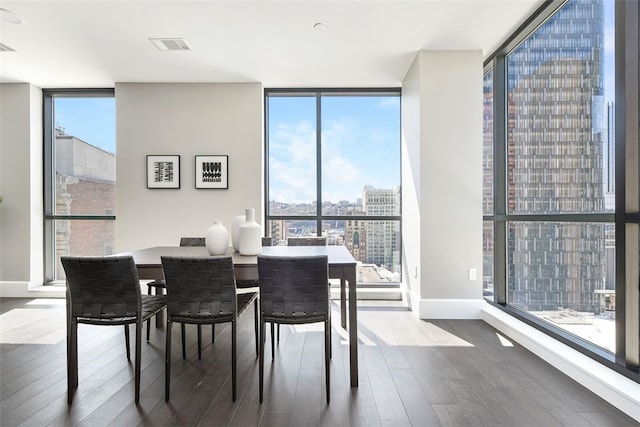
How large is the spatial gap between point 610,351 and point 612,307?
0.31 metres

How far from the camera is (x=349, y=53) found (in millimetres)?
3719

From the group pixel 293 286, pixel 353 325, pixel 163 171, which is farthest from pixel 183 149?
pixel 353 325

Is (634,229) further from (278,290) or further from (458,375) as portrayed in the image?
(278,290)

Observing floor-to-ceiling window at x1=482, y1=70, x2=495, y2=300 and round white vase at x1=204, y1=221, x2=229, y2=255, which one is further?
floor-to-ceiling window at x1=482, y1=70, x2=495, y2=300

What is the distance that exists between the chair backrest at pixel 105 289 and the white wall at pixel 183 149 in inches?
94.1

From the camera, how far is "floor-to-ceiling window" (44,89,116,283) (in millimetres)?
4918

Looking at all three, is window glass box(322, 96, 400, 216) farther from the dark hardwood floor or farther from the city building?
the city building

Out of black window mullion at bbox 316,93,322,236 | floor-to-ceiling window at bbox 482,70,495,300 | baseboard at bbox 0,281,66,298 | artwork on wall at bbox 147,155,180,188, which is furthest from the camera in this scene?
black window mullion at bbox 316,93,322,236

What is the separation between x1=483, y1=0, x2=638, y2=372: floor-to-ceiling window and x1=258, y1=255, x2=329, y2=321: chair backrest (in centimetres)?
180

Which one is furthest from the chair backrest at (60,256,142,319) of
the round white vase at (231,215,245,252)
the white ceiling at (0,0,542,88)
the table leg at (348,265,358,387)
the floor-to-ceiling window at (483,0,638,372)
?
the floor-to-ceiling window at (483,0,638,372)

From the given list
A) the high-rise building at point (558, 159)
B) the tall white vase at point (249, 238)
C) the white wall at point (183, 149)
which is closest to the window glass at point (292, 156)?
the white wall at point (183, 149)

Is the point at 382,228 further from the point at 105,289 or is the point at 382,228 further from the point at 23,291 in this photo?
the point at 23,291

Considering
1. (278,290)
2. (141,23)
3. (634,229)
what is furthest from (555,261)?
(141,23)

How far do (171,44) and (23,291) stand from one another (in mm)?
3800
